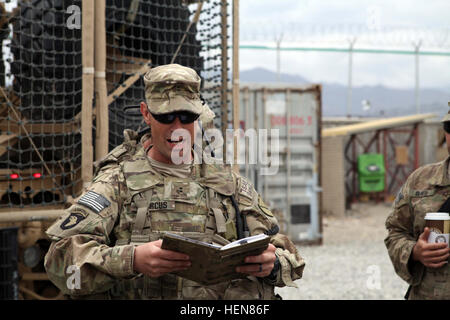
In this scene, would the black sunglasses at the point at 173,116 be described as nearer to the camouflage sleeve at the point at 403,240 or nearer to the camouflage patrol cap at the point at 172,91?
the camouflage patrol cap at the point at 172,91

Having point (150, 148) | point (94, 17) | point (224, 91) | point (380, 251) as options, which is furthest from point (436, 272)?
point (380, 251)

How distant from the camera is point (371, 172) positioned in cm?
1525

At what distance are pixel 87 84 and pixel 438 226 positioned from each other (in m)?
2.59

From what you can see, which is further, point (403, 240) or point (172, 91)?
point (403, 240)

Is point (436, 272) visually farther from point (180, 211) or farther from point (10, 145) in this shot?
point (10, 145)

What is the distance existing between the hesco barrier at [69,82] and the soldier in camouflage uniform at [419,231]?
1.88m

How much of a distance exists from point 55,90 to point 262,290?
279 centimetres

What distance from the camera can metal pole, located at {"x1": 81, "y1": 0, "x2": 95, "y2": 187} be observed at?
408cm

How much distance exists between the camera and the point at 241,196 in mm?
2621

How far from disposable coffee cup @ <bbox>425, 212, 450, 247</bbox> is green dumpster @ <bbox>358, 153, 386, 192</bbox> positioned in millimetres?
12521

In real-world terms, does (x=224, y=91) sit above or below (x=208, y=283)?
above

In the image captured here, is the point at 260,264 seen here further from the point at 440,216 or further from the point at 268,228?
the point at 440,216

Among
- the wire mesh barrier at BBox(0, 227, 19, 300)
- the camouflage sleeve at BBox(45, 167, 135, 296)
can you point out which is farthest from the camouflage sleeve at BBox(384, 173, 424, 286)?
the wire mesh barrier at BBox(0, 227, 19, 300)

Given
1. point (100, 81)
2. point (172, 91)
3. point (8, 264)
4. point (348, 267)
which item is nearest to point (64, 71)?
point (100, 81)
